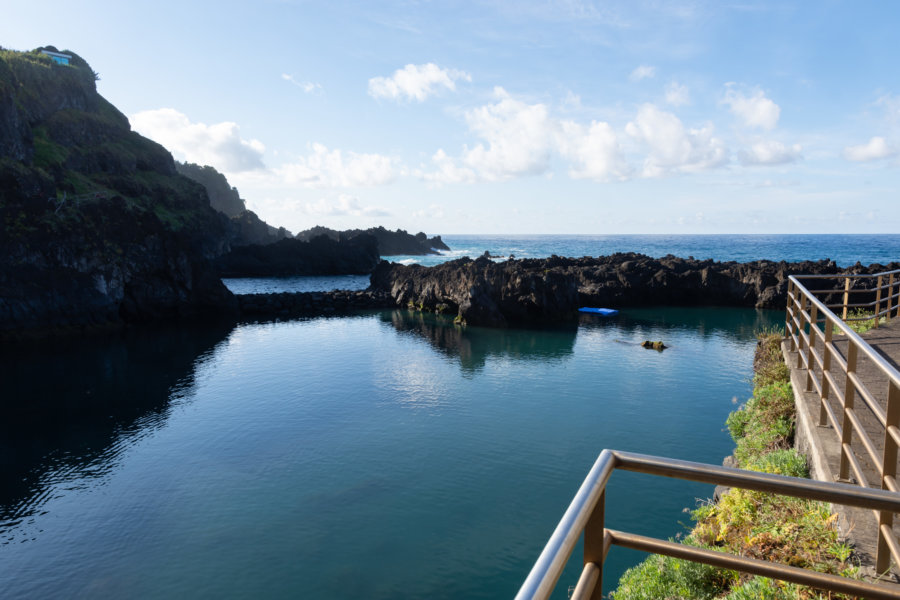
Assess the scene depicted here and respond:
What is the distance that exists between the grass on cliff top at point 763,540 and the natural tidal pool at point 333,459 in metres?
4.35

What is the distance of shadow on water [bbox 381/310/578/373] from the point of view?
111 ft

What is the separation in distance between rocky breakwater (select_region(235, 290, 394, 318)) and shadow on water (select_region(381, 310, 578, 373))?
9.23 metres

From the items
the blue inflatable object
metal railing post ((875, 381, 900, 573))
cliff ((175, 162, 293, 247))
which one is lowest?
the blue inflatable object

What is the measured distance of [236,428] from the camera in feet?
72.0

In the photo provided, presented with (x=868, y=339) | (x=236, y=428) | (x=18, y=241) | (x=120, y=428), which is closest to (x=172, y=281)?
(x=18, y=241)

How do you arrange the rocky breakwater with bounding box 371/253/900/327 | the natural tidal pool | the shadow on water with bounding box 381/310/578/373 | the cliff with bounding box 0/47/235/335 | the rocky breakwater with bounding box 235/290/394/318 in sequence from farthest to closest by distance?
the rocky breakwater with bounding box 235/290/394/318 < the rocky breakwater with bounding box 371/253/900/327 < the cliff with bounding box 0/47/235/335 < the shadow on water with bounding box 381/310/578/373 < the natural tidal pool

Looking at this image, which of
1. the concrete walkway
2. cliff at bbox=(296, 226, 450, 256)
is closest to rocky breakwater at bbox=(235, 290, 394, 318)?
the concrete walkway

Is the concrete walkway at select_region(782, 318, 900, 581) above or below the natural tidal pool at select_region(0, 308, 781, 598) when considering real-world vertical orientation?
above

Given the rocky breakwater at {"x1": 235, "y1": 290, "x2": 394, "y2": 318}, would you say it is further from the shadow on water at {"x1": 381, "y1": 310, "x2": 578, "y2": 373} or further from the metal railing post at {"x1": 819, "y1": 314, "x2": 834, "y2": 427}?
the metal railing post at {"x1": 819, "y1": 314, "x2": 834, "y2": 427}

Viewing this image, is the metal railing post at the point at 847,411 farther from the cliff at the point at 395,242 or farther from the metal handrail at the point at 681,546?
the cliff at the point at 395,242

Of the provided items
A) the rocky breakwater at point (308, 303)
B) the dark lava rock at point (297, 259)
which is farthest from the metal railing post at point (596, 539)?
the dark lava rock at point (297, 259)

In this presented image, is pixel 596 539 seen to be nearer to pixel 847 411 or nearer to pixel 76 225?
pixel 847 411

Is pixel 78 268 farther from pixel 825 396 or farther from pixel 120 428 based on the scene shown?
pixel 825 396

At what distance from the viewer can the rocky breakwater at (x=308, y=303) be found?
56.2 m
